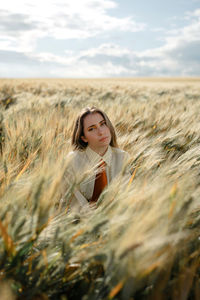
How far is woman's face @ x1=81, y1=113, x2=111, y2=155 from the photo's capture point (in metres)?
1.99

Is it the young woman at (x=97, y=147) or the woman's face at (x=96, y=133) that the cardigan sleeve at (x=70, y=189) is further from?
the woman's face at (x=96, y=133)

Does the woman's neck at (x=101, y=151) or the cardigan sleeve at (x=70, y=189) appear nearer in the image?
the cardigan sleeve at (x=70, y=189)

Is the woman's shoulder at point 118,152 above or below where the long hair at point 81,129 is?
below

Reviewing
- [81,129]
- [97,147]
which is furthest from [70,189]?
[81,129]

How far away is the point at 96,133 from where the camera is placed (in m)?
2.03

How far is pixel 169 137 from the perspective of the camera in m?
2.05

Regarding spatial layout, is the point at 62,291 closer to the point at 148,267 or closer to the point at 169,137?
the point at 148,267

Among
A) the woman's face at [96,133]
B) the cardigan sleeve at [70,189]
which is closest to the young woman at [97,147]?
the woman's face at [96,133]

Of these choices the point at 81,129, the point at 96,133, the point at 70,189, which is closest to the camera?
the point at 70,189

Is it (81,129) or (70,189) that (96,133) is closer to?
(81,129)

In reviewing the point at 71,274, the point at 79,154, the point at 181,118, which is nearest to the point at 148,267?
the point at 71,274

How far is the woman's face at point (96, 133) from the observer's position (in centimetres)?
199

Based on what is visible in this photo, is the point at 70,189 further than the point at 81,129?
No

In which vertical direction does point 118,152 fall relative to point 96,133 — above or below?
below
